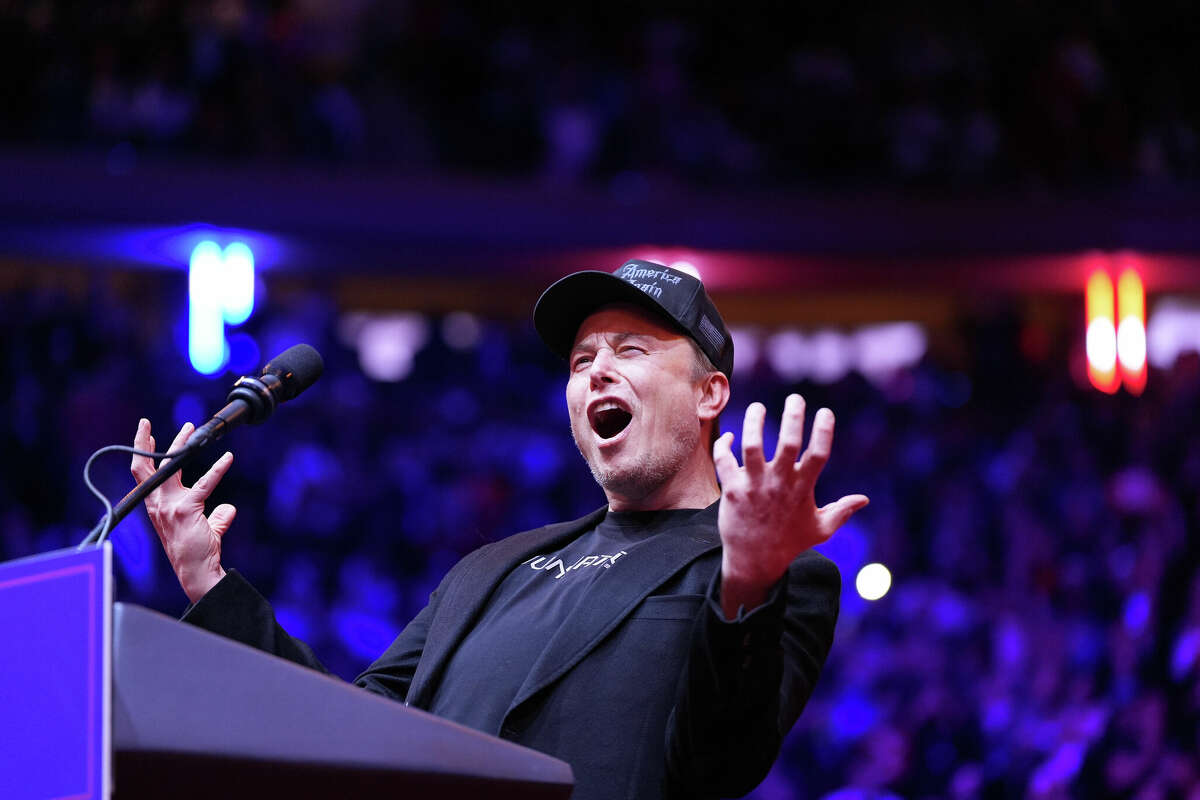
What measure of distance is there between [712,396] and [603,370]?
18 centimetres

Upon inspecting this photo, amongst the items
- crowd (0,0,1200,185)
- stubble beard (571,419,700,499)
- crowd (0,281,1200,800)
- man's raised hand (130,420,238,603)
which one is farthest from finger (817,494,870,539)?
crowd (0,0,1200,185)

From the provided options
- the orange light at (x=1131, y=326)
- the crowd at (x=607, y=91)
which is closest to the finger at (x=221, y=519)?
the crowd at (x=607, y=91)

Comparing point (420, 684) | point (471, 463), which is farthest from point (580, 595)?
point (471, 463)

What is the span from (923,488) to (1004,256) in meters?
2.40

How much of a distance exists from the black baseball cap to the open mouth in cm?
15

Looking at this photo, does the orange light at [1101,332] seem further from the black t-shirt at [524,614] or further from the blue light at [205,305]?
the black t-shirt at [524,614]

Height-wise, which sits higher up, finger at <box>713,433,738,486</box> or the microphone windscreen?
the microphone windscreen

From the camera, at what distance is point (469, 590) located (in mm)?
2082

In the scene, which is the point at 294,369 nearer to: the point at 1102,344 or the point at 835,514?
the point at 835,514

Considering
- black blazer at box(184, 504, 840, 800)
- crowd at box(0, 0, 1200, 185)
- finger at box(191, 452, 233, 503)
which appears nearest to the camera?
black blazer at box(184, 504, 840, 800)

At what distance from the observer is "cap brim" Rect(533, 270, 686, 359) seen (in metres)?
2.13

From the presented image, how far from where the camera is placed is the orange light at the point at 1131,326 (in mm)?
9258

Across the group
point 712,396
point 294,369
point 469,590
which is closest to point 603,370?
point 712,396

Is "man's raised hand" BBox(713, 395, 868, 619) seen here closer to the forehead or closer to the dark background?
the forehead
